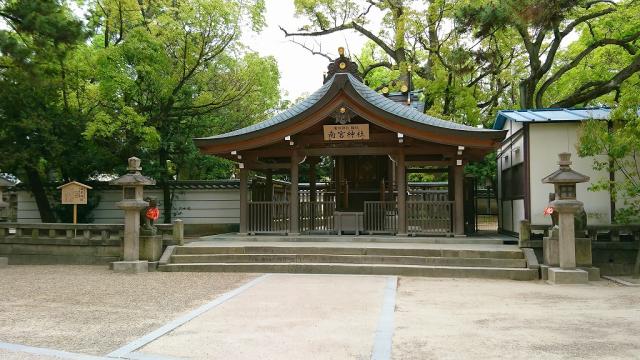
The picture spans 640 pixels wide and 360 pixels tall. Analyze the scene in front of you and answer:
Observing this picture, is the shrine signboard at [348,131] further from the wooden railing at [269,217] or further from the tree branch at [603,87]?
the tree branch at [603,87]

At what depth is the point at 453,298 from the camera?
8641 mm

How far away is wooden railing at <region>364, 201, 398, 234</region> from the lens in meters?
15.1

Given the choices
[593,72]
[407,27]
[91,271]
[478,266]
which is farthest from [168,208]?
[593,72]

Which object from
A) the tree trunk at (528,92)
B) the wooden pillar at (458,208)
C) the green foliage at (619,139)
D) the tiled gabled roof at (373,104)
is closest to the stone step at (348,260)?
the wooden pillar at (458,208)

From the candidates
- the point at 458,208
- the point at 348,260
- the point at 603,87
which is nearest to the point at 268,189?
the point at 348,260

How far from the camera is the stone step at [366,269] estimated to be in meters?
11.0

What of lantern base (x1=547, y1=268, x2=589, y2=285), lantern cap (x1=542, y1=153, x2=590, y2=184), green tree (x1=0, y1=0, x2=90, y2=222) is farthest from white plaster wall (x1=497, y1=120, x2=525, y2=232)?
green tree (x1=0, y1=0, x2=90, y2=222)

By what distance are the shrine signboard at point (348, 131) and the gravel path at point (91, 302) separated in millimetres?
5193

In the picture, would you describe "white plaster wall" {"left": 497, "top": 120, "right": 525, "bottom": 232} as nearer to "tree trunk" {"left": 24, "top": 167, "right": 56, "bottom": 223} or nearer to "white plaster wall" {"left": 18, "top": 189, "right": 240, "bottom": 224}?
"white plaster wall" {"left": 18, "top": 189, "right": 240, "bottom": 224}

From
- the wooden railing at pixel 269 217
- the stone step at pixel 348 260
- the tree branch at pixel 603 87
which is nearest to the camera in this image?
the stone step at pixel 348 260

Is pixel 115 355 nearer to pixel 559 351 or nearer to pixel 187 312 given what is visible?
pixel 187 312

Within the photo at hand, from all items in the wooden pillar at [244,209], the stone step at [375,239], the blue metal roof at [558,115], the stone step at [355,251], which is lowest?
the stone step at [355,251]

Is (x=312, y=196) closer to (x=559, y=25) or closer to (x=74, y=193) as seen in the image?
(x=74, y=193)

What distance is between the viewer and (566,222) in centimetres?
1066
